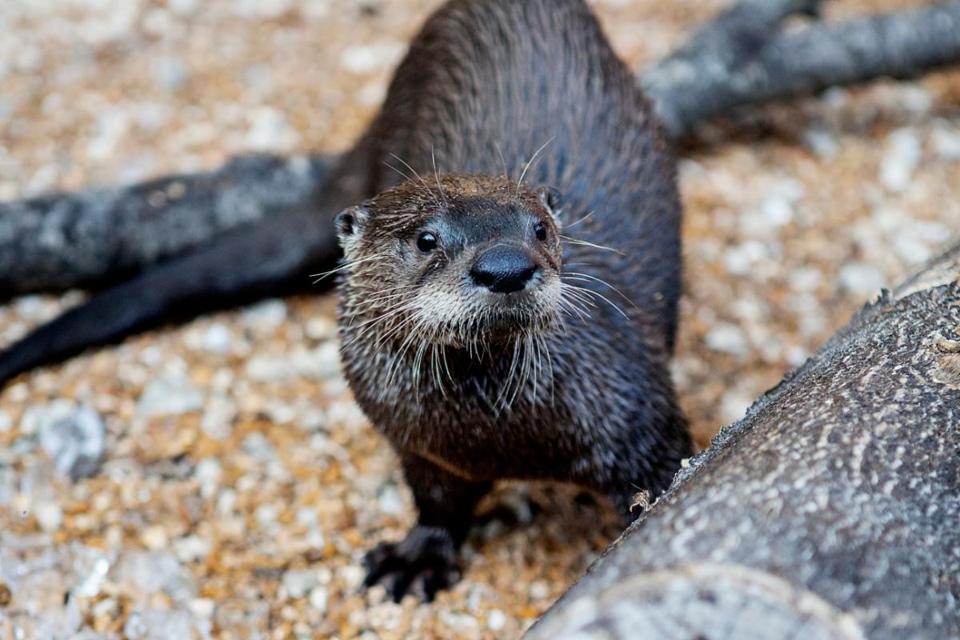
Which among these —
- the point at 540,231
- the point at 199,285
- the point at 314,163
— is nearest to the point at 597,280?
the point at 540,231

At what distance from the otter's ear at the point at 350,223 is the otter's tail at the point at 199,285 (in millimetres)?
905

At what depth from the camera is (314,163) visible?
300cm

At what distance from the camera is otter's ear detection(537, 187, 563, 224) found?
184cm

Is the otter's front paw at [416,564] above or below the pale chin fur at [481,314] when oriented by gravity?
below

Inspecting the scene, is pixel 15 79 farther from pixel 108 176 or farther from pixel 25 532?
pixel 25 532

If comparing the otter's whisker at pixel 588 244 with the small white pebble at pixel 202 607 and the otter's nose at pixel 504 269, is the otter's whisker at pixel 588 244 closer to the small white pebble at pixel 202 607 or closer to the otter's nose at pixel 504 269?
the otter's nose at pixel 504 269

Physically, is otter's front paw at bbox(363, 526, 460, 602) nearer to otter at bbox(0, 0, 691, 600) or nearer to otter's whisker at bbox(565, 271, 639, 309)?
otter at bbox(0, 0, 691, 600)

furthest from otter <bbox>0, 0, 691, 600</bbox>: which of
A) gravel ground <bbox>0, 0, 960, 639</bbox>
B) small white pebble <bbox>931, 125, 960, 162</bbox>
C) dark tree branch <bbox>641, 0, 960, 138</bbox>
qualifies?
small white pebble <bbox>931, 125, 960, 162</bbox>

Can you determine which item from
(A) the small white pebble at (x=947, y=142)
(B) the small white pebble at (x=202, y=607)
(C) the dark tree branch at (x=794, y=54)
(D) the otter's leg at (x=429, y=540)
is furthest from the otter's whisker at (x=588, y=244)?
(A) the small white pebble at (x=947, y=142)

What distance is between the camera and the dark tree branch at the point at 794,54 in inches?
127

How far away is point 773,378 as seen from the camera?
8.46ft

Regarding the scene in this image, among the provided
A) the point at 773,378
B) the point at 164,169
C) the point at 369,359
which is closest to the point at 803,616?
the point at 369,359

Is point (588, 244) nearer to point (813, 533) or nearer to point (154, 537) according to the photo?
point (813, 533)

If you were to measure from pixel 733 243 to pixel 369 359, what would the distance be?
1486 mm
